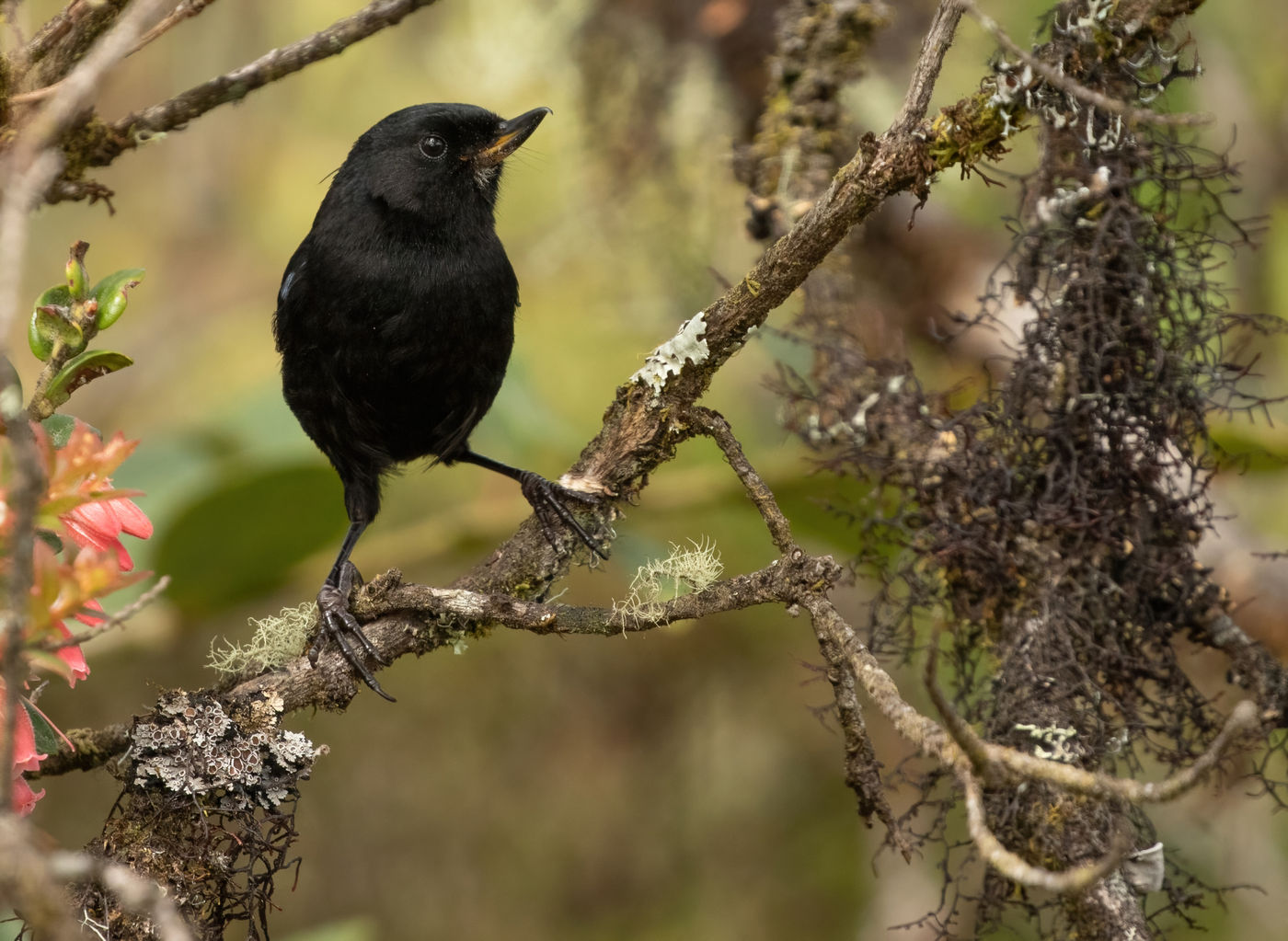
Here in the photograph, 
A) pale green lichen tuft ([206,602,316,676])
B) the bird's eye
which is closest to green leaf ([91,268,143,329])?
pale green lichen tuft ([206,602,316,676])

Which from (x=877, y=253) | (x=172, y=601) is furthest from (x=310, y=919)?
(x=877, y=253)

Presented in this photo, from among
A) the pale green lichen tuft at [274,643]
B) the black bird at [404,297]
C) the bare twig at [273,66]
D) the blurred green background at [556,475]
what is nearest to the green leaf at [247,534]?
the blurred green background at [556,475]

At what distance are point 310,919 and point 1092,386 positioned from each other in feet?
10.8

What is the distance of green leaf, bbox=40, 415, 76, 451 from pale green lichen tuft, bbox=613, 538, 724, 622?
0.72 m

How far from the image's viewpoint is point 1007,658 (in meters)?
1.88

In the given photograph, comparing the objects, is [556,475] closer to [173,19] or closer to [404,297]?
[404,297]

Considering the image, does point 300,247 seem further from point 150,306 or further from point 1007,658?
point 150,306

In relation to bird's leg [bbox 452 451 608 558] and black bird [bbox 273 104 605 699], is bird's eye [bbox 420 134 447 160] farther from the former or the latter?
bird's leg [bbox 452 451 608 558]

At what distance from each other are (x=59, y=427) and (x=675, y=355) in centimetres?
86

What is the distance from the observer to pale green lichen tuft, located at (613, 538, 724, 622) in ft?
5.40

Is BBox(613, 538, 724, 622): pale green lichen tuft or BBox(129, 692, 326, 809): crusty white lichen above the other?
BBox(613, 538, 724, 622): pale green lichen tuft

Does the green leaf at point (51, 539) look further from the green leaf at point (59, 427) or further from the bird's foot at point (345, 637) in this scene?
the bird's foot at point (345, 637)

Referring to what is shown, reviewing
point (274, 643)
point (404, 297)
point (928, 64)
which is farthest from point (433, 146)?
point (928, 64)

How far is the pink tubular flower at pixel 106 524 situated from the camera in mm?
1387
